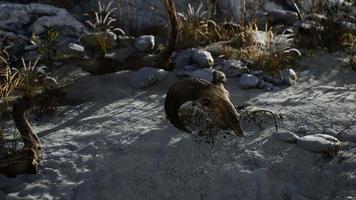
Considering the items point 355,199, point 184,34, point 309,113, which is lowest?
point 355,199

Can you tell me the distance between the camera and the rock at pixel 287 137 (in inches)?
177

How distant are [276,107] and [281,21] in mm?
2634

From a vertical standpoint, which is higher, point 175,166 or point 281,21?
point 281,21

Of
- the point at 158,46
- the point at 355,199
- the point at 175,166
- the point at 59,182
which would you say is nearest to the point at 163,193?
the point at 175,166

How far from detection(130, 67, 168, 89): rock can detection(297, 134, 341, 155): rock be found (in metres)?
1.87

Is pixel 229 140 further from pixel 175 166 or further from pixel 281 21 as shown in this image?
pixel 281 21

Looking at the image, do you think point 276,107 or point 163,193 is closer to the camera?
point 163,193

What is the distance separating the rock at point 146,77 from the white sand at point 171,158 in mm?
287

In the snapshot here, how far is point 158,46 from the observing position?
6.55m

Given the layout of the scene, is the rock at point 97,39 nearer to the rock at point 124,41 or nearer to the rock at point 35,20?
the rock at point 124,41

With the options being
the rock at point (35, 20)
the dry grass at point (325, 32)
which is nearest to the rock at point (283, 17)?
the dry grass at point (325, 32)

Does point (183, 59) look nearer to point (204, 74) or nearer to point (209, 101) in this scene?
point (204, 74)

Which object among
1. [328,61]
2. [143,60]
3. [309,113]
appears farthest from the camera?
[328,61]

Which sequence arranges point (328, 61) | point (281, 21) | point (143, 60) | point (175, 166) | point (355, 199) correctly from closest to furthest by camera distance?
point (355, 199) < point (175, 166) < point (143, 60) < point (328, 61) < point (281, 21)
